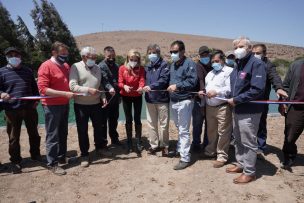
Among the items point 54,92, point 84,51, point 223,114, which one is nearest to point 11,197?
point 54,92

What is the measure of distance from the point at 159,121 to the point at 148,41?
58.6m

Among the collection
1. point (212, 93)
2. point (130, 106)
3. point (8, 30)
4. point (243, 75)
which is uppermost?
point (8, 30)

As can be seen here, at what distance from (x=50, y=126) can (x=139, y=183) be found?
170 centimetres

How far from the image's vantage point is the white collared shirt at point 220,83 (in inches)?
172

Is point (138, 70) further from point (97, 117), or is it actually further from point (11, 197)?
point (11, 197)

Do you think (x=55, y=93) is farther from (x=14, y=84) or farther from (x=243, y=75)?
(x=243, y=75)

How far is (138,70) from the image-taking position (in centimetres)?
510

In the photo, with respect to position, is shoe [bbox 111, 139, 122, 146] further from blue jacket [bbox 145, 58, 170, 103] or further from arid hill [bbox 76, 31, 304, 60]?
arid hill [bbox 76, 31, 304, 60]

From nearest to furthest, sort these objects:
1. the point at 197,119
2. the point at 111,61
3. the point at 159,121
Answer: the point at 159,121 → the point at 197,119 → the point at 111,61

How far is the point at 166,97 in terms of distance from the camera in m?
4.81

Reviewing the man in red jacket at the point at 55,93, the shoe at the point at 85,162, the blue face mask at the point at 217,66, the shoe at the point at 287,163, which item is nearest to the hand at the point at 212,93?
the blue face mask at the point at 217,66

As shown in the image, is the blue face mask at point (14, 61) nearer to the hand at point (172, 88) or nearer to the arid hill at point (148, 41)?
the hand at point (172, 88)

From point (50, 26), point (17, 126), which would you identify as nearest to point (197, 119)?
point (17, 126)

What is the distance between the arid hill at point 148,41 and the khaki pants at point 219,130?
4689 centimetres
